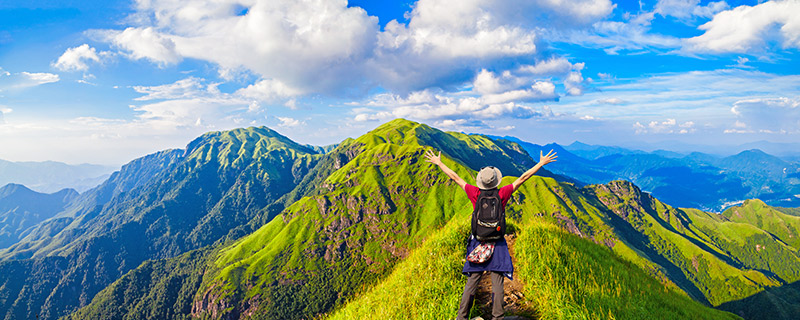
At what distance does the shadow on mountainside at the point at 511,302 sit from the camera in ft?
26.5

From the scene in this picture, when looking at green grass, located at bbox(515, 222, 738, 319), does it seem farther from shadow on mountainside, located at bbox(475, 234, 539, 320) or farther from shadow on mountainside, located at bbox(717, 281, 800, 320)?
shadow on mountainside, located at bbox(717, 281, 800, 320)

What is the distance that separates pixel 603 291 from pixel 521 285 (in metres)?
2.17

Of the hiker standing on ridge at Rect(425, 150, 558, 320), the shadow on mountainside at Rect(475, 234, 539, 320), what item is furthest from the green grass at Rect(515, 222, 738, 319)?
the hiker standing on ridge at Rect(425, 150, 558, 320)

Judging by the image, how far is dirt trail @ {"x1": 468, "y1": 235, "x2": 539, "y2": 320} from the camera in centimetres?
806

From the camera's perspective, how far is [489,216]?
8156 millimetres

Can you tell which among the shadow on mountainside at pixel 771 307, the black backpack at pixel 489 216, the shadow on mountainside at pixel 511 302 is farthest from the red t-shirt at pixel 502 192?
the shadow on mountainside at pixel 771 307

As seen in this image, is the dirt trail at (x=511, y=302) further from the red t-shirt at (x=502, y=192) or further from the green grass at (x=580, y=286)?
the red t-shirt at (x=502, y=192)

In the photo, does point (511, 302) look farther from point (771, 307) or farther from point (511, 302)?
point (771, 307)

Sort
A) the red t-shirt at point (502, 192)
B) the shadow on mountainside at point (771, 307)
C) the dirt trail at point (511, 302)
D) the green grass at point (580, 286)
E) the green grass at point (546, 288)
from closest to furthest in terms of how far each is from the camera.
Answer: the green grass at point (580, 286) < the green grass at point (546, 288) < the dirt trail at point (511, 302) < the red t-shirt at point (502, 192) < the shadow on mountainside at point (771, 307)

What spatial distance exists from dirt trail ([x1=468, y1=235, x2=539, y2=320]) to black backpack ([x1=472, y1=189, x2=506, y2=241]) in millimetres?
1679

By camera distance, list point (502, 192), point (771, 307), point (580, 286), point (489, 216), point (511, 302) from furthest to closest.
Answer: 1. point (771, 307)
2. point (511, 302)
3. point (502, 192)
4. point (580, 286)
5. point (489, 216)

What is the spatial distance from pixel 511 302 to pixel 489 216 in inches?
112

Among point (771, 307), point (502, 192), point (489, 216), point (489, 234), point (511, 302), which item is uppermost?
point (502, 192)

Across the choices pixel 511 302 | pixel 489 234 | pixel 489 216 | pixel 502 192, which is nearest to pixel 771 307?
pixel 511 302
